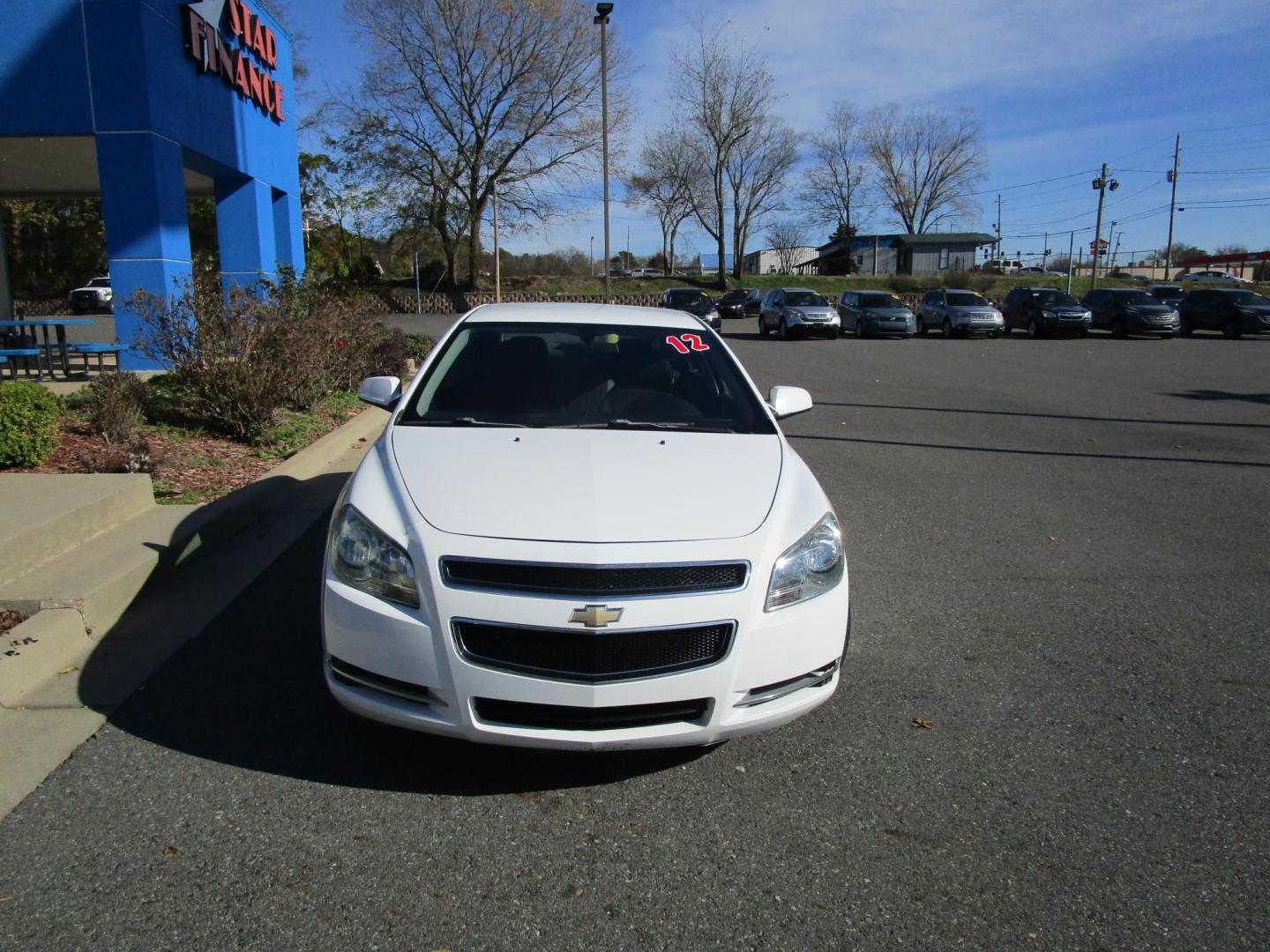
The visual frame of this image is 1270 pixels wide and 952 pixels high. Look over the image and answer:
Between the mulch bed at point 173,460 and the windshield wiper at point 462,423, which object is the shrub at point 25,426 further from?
the windshield wiper at point 462,423

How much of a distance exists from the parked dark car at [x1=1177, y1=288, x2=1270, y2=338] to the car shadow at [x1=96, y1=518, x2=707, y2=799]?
3385 cm

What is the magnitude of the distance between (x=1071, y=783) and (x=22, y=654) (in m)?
4.07

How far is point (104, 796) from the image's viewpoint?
10.1ft

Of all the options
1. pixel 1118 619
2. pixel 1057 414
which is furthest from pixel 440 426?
pixel 1057 414

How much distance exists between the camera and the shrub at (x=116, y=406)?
276 inches

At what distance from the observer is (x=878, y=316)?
99.9 feet

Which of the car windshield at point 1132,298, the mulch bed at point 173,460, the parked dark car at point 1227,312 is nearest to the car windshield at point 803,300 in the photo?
the car windshield at point 1132,298

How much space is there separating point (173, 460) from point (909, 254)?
70796 mm

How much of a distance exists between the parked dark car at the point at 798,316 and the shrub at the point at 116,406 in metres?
23.2

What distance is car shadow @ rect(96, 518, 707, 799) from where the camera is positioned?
10.6 ft

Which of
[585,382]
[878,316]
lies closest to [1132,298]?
[878,316]

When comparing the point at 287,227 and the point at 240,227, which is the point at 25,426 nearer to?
the point at 240,227

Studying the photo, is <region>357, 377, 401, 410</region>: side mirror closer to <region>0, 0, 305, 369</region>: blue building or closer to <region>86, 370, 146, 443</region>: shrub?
<region>86, 370, 146, 443</region>: shrub

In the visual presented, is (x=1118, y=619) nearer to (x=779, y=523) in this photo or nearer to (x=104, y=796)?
(x=779, y=523)
